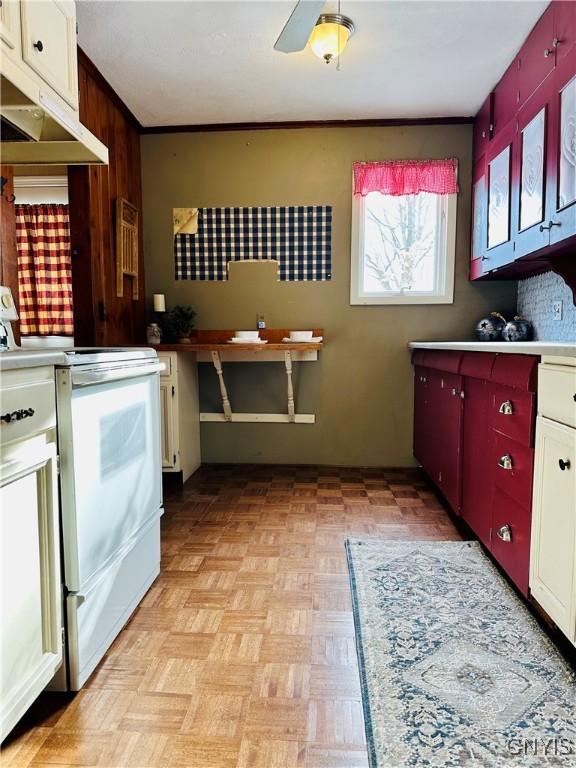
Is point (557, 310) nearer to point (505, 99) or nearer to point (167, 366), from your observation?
point (505, 99)

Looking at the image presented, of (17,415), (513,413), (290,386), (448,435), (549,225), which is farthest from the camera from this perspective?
(290,386)

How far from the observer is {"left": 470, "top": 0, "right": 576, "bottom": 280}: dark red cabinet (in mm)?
1855

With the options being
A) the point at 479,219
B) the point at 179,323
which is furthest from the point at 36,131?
the point at 479,219

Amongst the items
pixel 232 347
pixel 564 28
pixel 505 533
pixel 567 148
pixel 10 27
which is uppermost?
pixel 564 28

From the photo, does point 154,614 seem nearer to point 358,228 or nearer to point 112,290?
point 112,290

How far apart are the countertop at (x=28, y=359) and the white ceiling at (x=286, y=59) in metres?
1.84

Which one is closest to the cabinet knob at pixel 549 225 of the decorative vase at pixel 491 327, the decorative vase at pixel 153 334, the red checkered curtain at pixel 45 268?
the decorative vase at pixel 491 327

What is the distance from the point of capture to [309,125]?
326 centimetres

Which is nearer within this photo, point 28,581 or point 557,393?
point 28,581

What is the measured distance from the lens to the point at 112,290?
2881mm

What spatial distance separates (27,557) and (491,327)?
2.85 m

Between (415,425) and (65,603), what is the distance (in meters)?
2.58

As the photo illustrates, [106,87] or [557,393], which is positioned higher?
[106,87]

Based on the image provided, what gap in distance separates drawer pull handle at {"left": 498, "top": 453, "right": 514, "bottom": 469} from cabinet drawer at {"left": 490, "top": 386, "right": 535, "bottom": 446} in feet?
0.25
